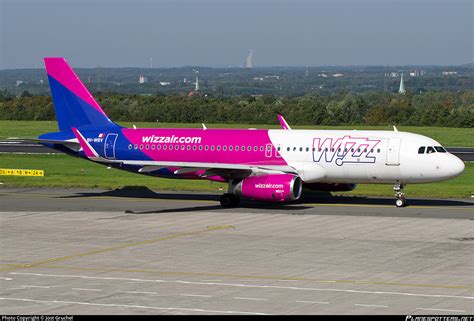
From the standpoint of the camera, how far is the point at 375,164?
5000 cm

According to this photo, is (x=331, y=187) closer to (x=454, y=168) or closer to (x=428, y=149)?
(x=428, y=149)

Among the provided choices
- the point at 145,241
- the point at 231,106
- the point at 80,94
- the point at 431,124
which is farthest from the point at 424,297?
the point at 231,106

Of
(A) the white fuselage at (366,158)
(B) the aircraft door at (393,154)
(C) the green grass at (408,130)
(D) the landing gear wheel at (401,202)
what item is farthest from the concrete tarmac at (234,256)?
(C) the green grass at (408,130)

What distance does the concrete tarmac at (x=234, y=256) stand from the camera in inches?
1110

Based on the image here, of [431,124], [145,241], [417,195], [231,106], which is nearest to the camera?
[145,241]

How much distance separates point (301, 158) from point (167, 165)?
23.8 feet

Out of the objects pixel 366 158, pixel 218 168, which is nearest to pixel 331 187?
pixel 366 158

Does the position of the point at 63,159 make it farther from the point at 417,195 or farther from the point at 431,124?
the point at 431,124

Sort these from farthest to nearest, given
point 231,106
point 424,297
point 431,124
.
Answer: point 231,106 → point 431,124 → point 424,297

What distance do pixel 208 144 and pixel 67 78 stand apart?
407 inches

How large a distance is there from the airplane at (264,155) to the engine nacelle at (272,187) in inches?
2.0

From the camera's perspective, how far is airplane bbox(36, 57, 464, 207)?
4966 centimetres

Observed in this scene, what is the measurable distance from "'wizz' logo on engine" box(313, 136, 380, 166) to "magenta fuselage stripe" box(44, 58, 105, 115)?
1417 cm

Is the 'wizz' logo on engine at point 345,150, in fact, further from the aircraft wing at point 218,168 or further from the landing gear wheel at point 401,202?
the landing gear wheel at point 401,202
